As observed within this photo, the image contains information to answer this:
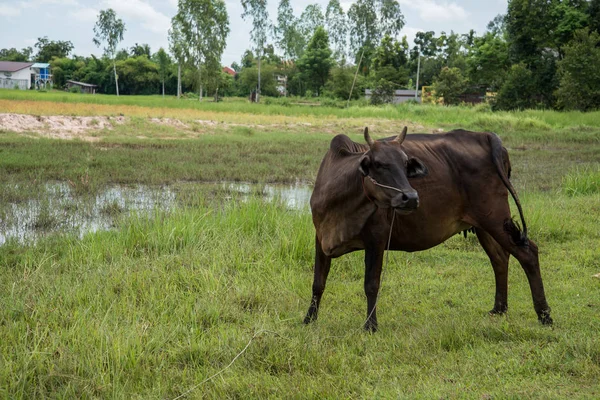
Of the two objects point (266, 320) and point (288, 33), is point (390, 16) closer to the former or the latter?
point (288, 33)

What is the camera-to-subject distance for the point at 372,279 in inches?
184

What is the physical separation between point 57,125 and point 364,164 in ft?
57.2

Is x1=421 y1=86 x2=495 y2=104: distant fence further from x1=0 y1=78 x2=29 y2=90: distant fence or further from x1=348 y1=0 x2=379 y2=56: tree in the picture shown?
x1=0 y1=78 x2=29 y2=90: distant fence

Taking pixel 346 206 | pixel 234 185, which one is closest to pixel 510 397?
pixel 346 206

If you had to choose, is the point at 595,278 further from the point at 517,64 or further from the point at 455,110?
the point at 517,64

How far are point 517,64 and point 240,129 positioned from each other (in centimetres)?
2026

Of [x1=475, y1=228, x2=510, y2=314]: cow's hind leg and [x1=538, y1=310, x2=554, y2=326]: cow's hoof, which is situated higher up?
[x1=475, y1=228, x2=510, y2=314]: cow's hind leg

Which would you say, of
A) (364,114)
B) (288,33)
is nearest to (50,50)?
(288,33)

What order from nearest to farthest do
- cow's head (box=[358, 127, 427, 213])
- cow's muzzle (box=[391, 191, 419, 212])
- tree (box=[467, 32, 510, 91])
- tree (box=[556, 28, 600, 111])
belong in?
1. cow's muzzle (box=[391, 191, 419, 212])
2. cow's head (box=[358, 127, 427, 213])
3. tree (box=[556, 28, 600, 111])
4. tree (box=[467, 32, 510, 91])

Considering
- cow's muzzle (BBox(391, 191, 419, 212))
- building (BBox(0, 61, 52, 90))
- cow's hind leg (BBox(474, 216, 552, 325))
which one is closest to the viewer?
cow's muzzle (BBox(391, 191, 419, 212))

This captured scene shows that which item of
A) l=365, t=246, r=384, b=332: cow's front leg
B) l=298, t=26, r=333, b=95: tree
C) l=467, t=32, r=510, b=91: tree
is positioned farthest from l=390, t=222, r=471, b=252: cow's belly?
l=298, t=26, r=333, b=95: tree

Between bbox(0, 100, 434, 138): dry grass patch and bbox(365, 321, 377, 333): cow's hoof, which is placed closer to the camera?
bbox(365, 321, 377, 333): cow's hoof

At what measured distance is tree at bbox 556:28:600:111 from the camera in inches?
1200

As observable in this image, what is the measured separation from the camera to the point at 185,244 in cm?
689
